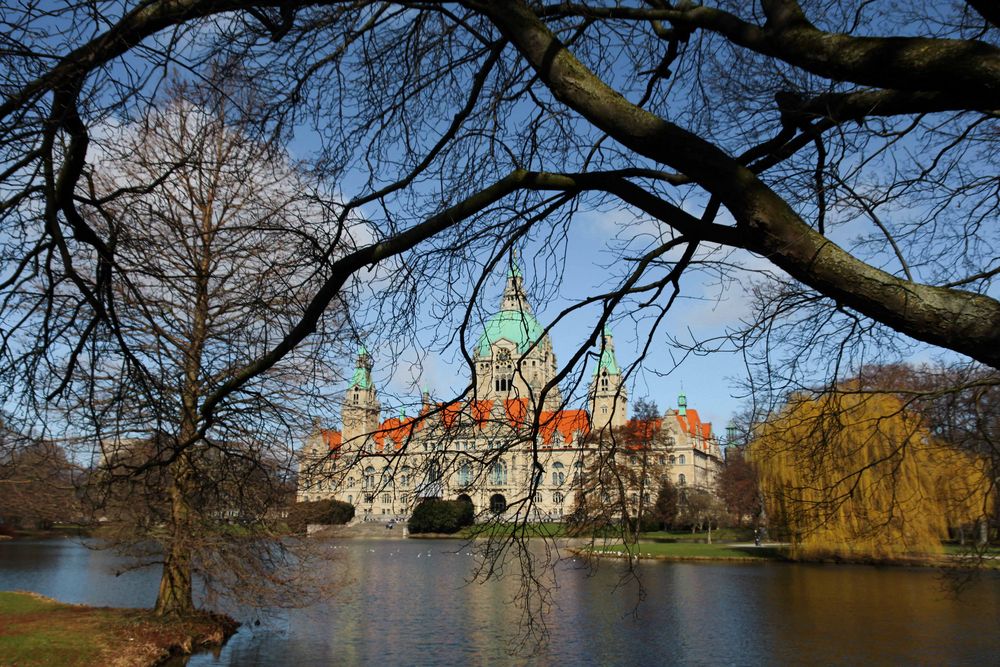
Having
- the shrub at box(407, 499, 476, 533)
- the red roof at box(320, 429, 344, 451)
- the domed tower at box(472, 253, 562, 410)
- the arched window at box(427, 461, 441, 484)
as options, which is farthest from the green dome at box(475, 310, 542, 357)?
the shrub at box(407, 499, 476, 533)

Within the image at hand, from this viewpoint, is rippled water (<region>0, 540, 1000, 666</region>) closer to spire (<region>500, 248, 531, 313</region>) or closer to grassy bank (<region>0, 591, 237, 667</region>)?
grassy bank (<region>0, 591, 237, 667</region>)

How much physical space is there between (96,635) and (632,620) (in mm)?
9551

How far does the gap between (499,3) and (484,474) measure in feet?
6.57

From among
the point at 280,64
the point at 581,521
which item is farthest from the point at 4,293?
the point at 581,521

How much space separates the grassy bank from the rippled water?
43 cm

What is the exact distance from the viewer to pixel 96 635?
12078mm

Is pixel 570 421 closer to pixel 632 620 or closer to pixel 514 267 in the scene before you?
pixel 514 267

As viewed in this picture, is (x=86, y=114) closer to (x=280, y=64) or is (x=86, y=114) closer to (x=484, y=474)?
(x=280, y=64)

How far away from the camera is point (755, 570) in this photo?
27.6 meters

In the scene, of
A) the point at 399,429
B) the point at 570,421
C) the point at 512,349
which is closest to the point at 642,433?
the point at 570,421

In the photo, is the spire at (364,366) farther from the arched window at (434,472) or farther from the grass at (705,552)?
the grass at (705,552)

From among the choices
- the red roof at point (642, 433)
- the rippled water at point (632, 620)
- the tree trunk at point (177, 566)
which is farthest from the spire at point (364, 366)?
the tree trunk at point (177, 566)

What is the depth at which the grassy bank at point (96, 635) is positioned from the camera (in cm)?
1092

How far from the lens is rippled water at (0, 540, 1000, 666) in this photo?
13.3 metres
